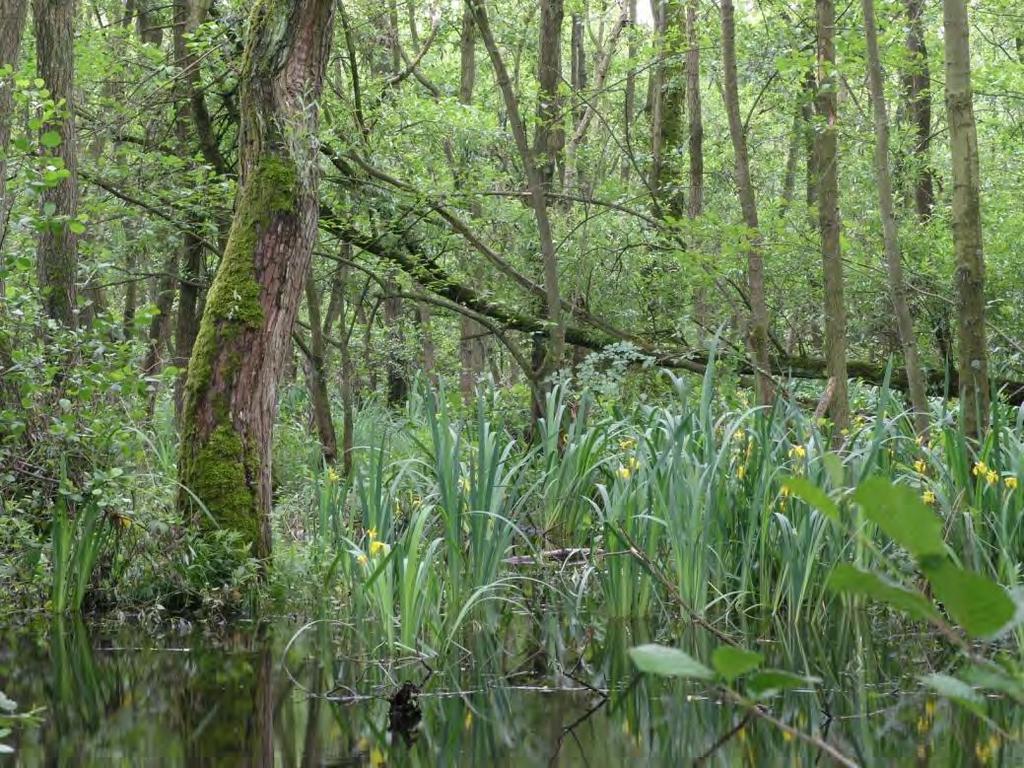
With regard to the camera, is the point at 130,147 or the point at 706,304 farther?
the point at 706,304

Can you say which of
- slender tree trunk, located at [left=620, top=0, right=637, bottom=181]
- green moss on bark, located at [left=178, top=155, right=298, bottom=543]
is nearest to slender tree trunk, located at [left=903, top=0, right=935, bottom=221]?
slender tree trunk, located at [left=620, top=0, right=637, bottom=181]

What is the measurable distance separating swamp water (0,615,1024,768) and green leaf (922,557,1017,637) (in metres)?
2.35

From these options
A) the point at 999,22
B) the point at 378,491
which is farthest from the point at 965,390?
the point at 999,22

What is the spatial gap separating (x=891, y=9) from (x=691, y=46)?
79.9 inches

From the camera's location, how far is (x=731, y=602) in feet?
17.3

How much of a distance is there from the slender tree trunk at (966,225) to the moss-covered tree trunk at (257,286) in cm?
325

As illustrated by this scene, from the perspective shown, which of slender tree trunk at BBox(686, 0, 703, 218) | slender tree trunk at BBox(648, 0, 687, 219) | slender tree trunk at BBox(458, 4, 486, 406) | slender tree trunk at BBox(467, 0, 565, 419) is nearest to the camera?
slender tree trunk at BBox(467, 0, 565, 419)

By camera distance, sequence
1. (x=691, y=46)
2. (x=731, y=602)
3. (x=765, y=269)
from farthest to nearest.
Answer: (x=765, y=269)
(x=691, y=46)
(x=731, y=602)

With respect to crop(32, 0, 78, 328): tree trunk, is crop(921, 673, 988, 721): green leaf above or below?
below

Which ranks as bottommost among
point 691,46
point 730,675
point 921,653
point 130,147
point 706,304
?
point 921,653

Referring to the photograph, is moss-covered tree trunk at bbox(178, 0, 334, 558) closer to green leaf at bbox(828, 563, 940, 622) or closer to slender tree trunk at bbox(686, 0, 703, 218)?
slender tree trunk at bbox(686, 0, 703, 218)

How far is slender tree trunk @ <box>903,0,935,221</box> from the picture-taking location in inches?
476

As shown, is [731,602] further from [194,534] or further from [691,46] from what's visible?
[691,46]

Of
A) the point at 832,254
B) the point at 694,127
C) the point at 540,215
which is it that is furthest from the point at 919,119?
the point at 832,254
